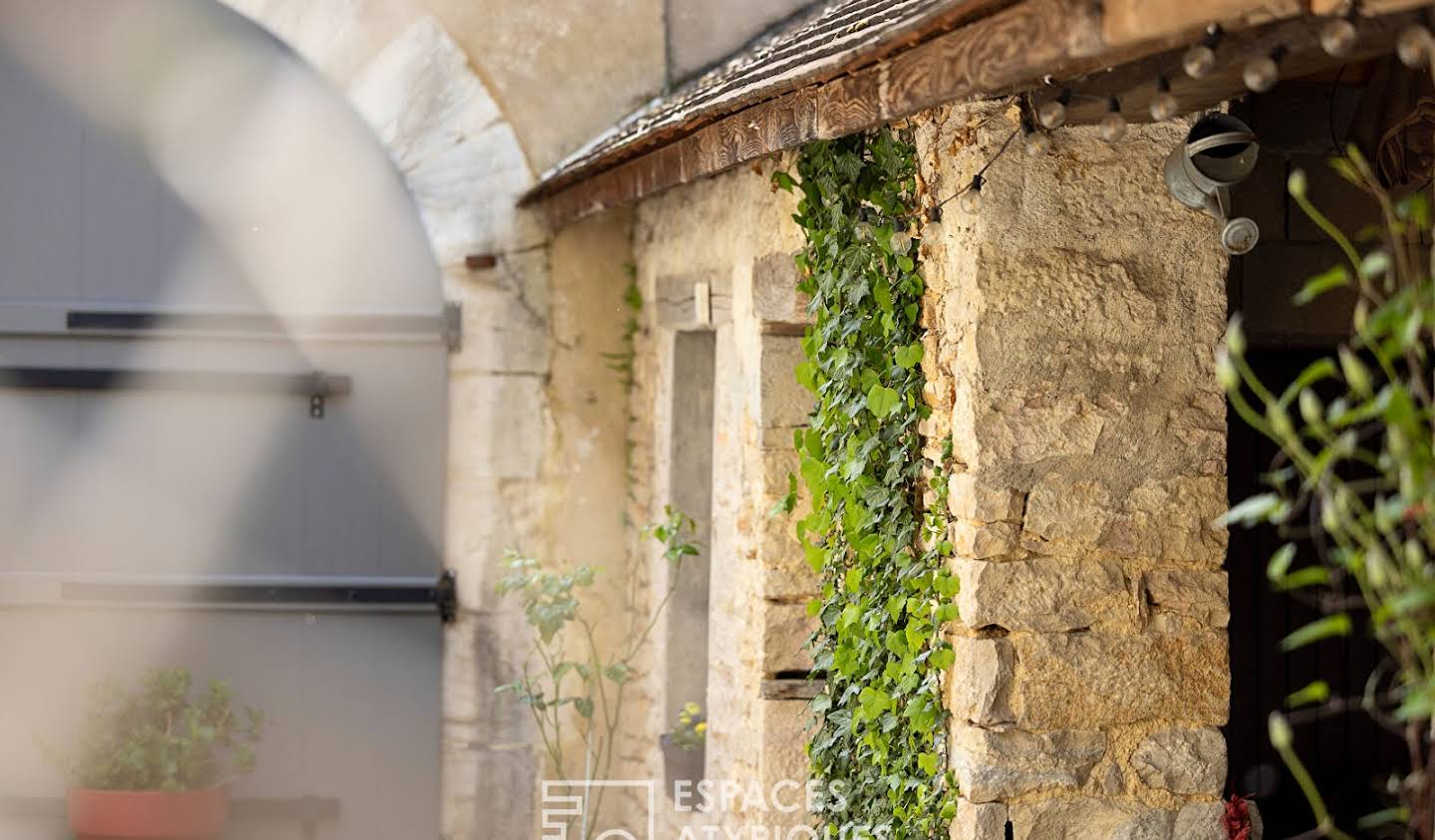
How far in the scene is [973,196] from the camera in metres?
3.09

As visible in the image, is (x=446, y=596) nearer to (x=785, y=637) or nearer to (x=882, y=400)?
(x=785, y=637)

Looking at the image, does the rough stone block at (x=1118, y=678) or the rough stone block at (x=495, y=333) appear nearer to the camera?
the rough stone block at (x=1118, y=678)

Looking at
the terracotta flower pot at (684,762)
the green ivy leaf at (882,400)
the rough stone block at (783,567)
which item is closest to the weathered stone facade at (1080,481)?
the green ivy leaf at (882,400)

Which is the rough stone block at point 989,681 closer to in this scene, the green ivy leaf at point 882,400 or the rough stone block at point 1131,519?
the rough stone block at point 1131,519

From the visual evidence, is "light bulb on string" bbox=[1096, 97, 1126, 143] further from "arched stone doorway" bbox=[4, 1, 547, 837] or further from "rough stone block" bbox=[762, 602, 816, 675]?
"arched stone doorway" bbox=[4, 1, 547, 837]

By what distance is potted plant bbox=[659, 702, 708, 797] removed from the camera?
16.0ft

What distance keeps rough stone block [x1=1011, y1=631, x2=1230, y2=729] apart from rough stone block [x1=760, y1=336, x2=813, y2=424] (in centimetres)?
124

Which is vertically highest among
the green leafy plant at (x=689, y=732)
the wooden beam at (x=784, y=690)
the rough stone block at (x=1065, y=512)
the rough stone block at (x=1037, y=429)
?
the rough stone block at (x=1037, y=429)

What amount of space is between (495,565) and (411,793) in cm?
79

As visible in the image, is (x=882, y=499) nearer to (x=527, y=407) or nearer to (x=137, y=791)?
(x=527, y=407)

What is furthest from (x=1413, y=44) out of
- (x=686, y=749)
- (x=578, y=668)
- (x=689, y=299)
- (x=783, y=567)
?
(x=578, y=668)

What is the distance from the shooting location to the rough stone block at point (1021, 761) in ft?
10.2

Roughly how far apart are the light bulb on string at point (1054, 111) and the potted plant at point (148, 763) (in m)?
3.41

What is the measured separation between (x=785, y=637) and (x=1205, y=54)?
2.37m
